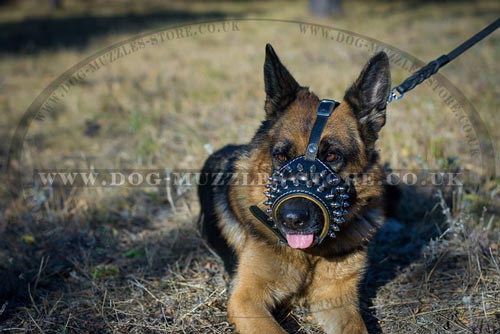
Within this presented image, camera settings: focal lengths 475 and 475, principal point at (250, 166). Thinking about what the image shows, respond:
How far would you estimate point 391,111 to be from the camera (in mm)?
6746

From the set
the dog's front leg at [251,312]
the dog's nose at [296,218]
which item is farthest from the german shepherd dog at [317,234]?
the dog's nose at [296,218]

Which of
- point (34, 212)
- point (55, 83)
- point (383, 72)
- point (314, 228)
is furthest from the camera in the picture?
point (55, 83)

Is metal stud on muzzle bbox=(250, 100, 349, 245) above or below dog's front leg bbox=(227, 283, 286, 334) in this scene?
above

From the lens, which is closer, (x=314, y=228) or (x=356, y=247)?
(x=314, y=228)

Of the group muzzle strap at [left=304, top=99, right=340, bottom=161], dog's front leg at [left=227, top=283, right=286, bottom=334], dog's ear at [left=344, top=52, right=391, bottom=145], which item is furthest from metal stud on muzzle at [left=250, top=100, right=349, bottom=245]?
dog's front leg at [left=227, top=283, right=286, bottom=334]

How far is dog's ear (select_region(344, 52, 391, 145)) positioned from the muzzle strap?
0.22 m

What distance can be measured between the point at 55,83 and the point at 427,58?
282 inches

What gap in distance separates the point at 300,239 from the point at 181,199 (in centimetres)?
229

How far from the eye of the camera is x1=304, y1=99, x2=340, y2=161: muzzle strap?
282cm

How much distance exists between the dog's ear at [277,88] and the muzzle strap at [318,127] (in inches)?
11.8

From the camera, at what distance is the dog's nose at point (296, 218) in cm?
264

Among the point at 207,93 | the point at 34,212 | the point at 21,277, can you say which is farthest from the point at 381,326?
the point at 207,93

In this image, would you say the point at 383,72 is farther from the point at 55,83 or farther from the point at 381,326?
the point at 55,83

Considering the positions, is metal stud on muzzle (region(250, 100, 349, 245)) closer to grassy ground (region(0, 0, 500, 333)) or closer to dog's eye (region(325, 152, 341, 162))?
dog's eye (region(325, 152, 341, 162))
